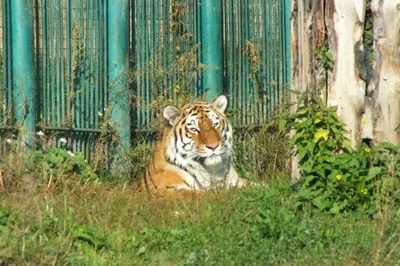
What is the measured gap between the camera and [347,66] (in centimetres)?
916

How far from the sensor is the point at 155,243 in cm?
746

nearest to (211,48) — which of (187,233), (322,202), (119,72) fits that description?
(119,72)

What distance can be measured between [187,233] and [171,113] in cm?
325

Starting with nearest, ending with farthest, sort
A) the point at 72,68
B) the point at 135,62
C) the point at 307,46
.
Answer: the point at 307,46 → the point at 72,68 → the point at 135,62

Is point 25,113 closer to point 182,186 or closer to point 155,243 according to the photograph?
point 182,186

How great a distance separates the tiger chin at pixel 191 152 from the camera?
1041 cm

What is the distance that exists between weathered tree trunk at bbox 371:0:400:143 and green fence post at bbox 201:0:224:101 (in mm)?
3157

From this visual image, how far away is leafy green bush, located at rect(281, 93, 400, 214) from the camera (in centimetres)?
845

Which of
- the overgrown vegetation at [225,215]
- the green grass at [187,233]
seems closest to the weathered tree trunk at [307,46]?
the overgrown vegetation at [225,215]

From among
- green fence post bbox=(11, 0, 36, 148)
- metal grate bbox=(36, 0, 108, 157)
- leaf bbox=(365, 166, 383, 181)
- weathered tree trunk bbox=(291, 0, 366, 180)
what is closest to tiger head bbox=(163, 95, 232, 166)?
metal grate bbox=(36, 0, 108, 157)

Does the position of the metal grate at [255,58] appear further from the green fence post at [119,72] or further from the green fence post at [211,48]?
the green fence post at [119,72]

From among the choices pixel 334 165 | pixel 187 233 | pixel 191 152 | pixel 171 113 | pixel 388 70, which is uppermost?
pixel 388 70

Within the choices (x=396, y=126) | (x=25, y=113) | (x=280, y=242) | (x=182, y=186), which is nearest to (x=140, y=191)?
(x=182, y=186)

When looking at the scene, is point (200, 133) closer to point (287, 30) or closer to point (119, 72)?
point (119, 72)
